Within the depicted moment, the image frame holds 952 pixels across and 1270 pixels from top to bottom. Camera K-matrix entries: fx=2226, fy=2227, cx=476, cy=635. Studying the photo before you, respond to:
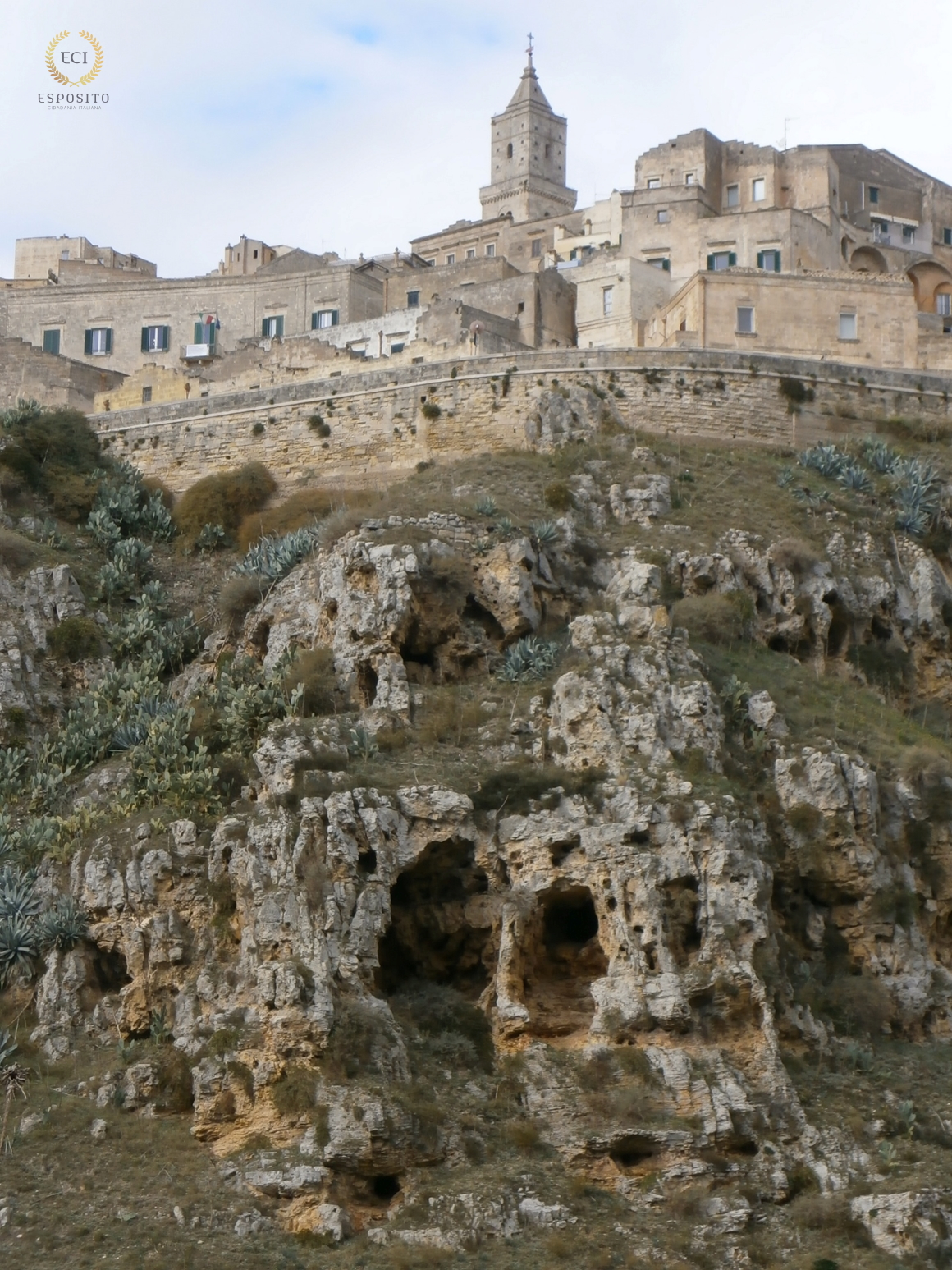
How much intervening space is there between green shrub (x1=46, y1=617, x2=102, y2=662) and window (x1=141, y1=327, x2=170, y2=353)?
974 inches

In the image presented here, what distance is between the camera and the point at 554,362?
5116 cm

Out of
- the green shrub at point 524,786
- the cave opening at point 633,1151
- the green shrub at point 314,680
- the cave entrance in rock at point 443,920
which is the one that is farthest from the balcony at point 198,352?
the cave opening at point 633,1151

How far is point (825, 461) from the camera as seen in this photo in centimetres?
4738

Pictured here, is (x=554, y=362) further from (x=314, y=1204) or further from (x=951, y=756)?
(x=314, y=1204)

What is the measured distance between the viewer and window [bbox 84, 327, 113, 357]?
221 feet

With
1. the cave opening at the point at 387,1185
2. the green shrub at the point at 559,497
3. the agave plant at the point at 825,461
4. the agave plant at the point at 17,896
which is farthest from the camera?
the agave plant at the point at 825,461

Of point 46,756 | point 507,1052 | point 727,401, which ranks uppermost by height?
point 727,401

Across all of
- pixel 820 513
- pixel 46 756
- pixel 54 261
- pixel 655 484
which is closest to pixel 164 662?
pixel 46 756

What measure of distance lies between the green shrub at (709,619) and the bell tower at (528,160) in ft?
147

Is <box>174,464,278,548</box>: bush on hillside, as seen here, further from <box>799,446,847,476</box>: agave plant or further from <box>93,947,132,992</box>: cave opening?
<box>93,947,132,992</box>: cave opening

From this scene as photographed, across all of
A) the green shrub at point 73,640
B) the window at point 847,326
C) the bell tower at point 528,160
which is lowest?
the green shrub at point 73,640

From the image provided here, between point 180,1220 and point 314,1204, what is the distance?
5.90ft

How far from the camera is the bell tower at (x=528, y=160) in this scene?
83812 millimetres

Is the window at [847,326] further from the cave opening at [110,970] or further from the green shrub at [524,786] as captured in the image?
the cave opening at [110,970]
